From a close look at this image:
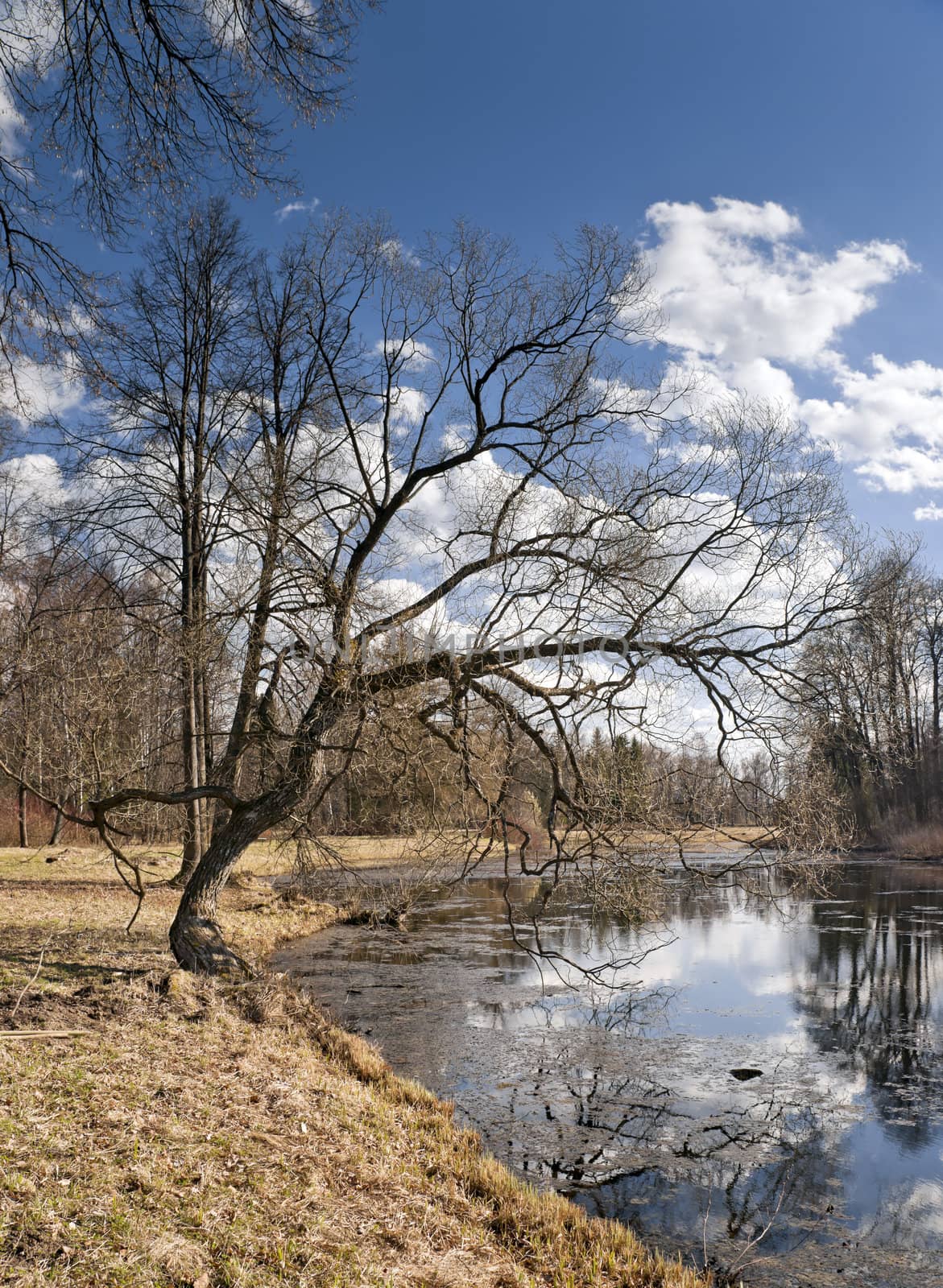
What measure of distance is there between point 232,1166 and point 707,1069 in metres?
6.28

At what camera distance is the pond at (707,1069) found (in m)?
6.38

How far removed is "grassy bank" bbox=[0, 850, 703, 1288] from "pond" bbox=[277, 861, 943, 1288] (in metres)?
0.92

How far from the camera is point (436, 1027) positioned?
10984mm

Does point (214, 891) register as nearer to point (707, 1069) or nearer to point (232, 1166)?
point (232, 1166)

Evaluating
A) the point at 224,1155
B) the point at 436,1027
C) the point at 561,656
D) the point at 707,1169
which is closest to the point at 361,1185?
the point at 224,1155

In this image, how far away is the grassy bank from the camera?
4027 mm

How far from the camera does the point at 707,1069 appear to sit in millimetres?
9617

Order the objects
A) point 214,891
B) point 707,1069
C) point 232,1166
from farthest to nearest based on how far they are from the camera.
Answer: point 214,891 → point 707,1069 → point 232,1166

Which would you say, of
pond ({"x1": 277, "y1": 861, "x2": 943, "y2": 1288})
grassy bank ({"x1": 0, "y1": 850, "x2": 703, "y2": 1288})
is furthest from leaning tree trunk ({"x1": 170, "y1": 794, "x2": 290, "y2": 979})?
pond ({"x1": 277, "y1": 861, "x2": 943, "y2": 1288})

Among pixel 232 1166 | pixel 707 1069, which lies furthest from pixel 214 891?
→ pixel 707 1069

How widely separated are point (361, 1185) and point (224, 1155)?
0.86m

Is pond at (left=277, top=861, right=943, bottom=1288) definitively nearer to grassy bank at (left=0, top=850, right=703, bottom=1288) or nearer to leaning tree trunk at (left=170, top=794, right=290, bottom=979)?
grassy bank at (left=0, top=850, right=703, bottom=1288)

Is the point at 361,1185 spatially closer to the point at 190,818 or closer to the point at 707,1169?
the point at 707,1169

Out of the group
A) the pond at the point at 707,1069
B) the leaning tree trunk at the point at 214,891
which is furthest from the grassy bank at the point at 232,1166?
the leaning tree trunk at the point at 214,891
